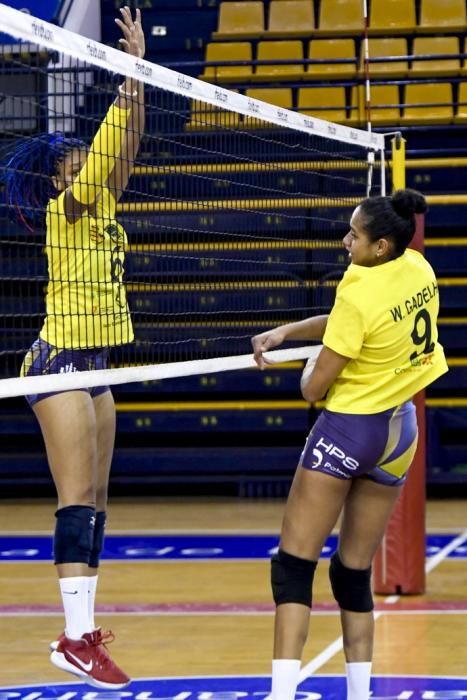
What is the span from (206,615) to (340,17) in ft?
26.9

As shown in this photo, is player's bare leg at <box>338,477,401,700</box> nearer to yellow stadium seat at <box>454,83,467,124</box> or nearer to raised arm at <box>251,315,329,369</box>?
raised arm at <box>251,315,329,369</box>

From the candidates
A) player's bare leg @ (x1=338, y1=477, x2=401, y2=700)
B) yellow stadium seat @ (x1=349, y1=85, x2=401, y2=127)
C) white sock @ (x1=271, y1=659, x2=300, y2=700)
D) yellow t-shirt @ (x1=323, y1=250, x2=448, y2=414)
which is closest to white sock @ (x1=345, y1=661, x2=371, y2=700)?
player's bare leg @ (x1=338, y1=477, x2=401, y2=700)

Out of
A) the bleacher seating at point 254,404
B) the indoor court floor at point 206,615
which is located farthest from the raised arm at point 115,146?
the bleacher seating at point 254,404

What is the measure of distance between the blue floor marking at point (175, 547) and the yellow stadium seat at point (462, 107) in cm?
464

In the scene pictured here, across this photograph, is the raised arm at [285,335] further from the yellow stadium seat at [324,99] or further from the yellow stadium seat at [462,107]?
the yellow stadium seat at [324,99]

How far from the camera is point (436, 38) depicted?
42.9 feet

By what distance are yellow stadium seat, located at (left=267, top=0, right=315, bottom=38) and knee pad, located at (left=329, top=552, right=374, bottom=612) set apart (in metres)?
9.66

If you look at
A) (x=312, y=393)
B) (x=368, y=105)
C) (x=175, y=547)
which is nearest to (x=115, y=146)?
(x=312, y=393)

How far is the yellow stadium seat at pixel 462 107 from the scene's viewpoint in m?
12.2

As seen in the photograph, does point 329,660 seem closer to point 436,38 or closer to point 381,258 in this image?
point 381,258

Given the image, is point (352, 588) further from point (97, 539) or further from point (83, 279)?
point (83, 279)

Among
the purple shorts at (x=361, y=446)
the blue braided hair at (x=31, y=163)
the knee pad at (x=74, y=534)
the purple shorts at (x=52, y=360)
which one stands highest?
the blue braided hair at (x=31, y=163)

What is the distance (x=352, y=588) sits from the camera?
4.46 m

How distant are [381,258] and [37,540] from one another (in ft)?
17.2
